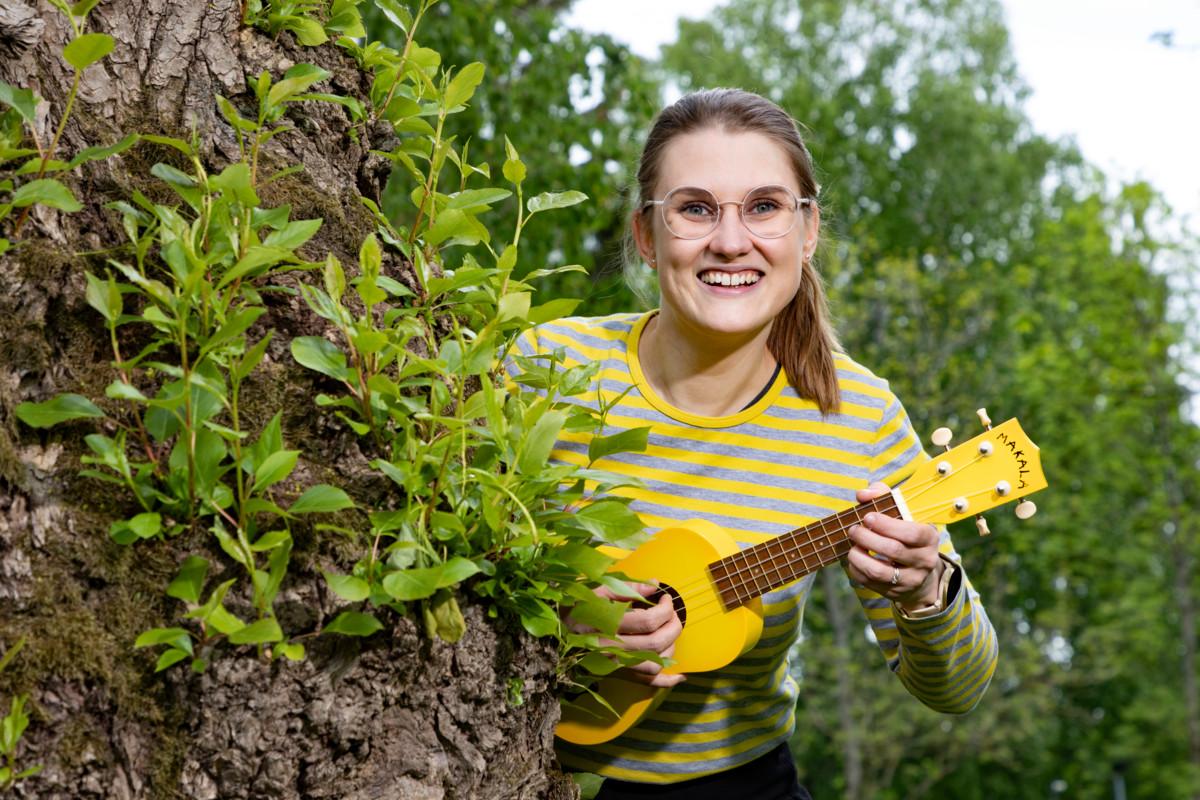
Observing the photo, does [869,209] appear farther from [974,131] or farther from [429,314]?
[429,314]

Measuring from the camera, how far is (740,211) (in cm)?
262

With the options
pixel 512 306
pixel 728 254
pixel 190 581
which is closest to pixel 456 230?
pixel 512 306

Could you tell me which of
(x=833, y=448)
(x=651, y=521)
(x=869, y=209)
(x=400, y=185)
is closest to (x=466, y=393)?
(x=651, y=521)

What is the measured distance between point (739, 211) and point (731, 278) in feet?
0.43

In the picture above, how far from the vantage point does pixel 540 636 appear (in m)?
1.81

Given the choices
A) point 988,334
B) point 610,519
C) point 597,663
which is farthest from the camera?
point 988,334

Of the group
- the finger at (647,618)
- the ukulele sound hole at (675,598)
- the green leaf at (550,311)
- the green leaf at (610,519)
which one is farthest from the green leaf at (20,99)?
the ukulele sound hole at (675,598)

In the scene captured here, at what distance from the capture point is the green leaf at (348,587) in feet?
4.93

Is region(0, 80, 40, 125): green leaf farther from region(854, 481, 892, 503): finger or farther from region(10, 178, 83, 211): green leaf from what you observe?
region(854, 481, 892, 503): finger

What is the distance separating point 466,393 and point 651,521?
846 millimetres

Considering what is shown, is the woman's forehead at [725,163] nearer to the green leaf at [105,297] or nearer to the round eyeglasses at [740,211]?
the round eyeglasses at [740,211]

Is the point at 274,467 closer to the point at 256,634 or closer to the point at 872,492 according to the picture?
the point at 256,634

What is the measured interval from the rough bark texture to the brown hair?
1107mm

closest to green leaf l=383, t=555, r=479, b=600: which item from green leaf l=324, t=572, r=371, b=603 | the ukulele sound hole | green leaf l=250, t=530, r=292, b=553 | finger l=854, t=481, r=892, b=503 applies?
green leaf l=324, t=572, r=371, b=603
